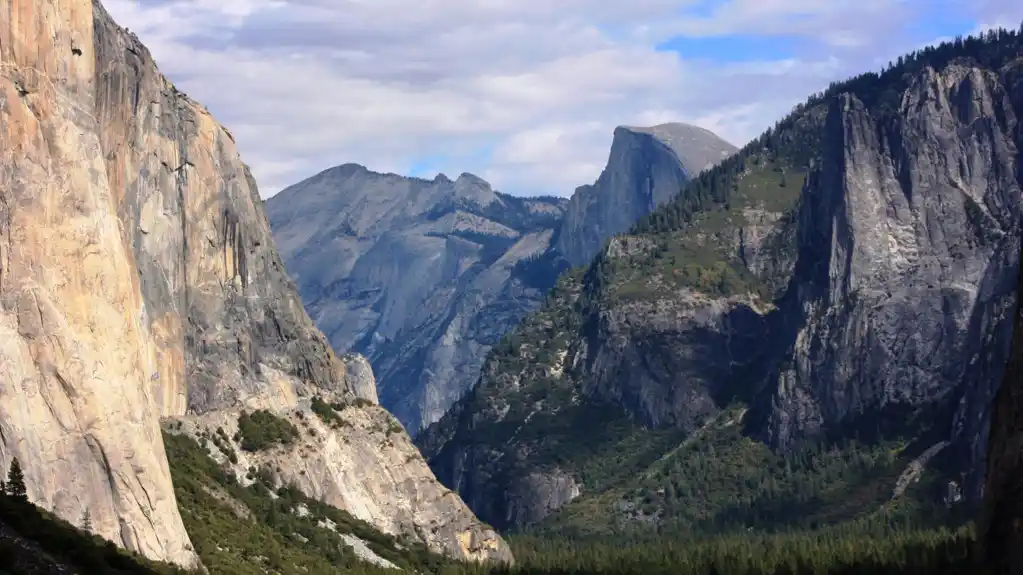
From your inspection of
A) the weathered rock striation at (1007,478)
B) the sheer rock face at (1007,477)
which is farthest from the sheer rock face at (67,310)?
the weathered rock striation at (1007,478)

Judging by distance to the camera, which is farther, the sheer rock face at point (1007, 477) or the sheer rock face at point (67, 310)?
the sheer rock face at point (1007, 477)

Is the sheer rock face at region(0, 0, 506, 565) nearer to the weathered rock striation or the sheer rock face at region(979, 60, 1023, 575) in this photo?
the sheer rock face at region(979, 60, 1023, 575)

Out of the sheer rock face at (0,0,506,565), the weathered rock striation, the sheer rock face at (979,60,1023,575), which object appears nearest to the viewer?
the sheer rock face at (0,0,506,565)

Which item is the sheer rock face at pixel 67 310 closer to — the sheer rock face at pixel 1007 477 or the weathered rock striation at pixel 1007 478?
the sheer rock face at pixel 1007 477

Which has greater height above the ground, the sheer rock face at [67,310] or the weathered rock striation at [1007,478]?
the sheer rock face at [67,310]

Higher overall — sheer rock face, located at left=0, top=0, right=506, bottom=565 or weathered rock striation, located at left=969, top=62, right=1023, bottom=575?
sheer rock face, located at left=0, top=0, right=506, bottom=565

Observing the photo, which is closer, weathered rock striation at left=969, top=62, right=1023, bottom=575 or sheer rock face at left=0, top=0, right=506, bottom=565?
sheer rock face at left=0, top=0, right=506, bottom=565

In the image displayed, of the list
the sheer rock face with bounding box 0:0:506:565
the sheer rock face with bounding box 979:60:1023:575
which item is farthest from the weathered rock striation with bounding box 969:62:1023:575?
the sheer rock face with bounding box 0:0:506:565

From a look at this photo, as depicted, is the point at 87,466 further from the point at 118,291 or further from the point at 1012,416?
the point at 1012,416

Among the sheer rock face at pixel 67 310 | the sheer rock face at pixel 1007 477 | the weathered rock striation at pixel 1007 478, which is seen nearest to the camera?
the sheer rock face at pixel 67 310

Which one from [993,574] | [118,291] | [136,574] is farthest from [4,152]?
[993,574]

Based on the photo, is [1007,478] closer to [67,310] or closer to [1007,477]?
[1007,477]

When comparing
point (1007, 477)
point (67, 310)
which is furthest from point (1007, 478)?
point (67, 310)

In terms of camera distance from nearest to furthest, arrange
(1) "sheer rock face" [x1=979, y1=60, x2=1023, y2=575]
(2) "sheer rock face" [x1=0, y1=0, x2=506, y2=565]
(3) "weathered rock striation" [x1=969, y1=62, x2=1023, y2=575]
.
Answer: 1. (2) "sheer rock face" [x1=0, y1=0, x2=506, y2=565]
2. (1) "sheer rock face" [x1=979, y1=60, x2=1023, y2=575]
3. (3) "weathered rock striation" [x1=969, y1=62, x2=1023, y2=575]
